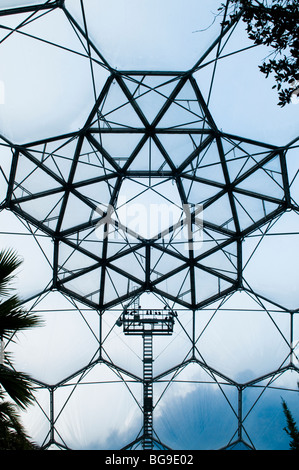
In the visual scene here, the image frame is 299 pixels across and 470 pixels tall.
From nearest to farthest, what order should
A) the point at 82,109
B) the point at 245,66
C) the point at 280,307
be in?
the point at 245,66
the point at 82,109
the point at 280,307

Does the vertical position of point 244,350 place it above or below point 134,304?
below

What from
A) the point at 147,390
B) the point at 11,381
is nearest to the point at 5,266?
the point at 11,381

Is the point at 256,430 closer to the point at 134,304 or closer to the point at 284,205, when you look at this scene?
the point at 134,304

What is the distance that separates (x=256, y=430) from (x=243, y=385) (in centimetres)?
229
